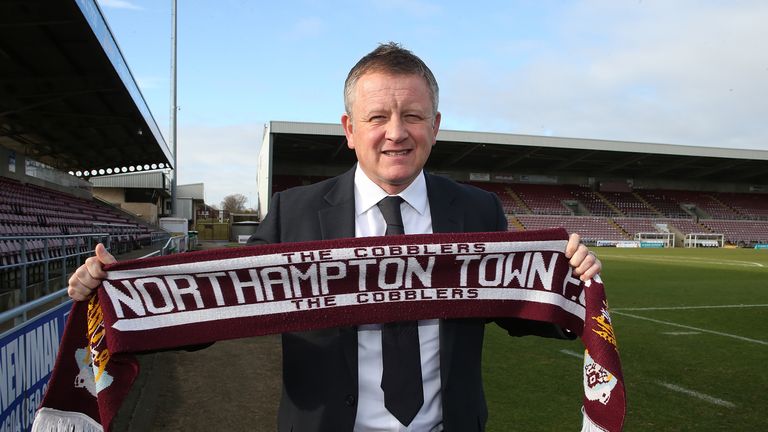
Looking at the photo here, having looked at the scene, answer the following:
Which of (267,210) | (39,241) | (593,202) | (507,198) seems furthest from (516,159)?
(267,210)

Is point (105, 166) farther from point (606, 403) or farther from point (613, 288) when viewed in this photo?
point (606, 403)

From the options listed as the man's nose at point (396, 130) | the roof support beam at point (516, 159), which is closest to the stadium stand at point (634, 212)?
the roof support beam at point (516, 159)

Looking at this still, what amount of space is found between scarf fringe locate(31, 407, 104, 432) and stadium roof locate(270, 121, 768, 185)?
2719cm

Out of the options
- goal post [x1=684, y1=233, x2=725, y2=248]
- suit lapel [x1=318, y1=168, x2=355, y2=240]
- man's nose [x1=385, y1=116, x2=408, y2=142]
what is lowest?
goal post [x1=684, y1=233, x2=725, y2=248]

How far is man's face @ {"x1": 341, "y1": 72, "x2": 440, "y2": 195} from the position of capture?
148 centimetres

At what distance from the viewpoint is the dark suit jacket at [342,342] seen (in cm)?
150

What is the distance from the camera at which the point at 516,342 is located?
646 centimetres

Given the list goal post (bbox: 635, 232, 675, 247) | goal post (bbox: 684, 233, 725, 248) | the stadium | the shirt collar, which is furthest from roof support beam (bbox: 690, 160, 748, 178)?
the shirt collar

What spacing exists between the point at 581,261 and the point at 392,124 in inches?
29.0

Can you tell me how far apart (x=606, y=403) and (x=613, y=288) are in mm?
11020

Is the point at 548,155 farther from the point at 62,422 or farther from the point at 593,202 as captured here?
the point at 62,422

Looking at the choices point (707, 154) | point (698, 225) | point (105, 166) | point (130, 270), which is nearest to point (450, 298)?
point (130, 270)

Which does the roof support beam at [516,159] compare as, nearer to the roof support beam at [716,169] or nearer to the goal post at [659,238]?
the goal post at [659,238]

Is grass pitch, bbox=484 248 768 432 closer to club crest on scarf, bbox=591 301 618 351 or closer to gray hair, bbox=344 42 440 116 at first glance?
club crest on scarf, bbox=591 301 618 351
